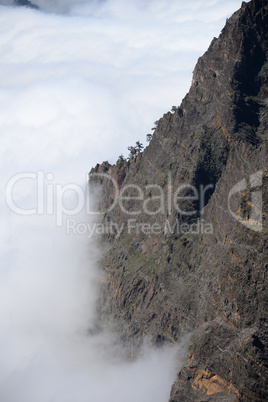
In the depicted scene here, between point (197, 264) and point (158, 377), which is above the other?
point (197, 264)

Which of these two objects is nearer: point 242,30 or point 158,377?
point 158,377

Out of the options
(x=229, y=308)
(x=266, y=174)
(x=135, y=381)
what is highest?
(x=266, y=174)

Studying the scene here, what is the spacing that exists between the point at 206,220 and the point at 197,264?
1480 cm

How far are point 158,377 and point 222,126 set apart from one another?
267ft

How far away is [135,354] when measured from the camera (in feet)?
615

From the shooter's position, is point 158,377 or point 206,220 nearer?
point 158,377

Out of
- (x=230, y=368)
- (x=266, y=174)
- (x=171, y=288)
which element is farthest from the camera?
(x=171, y=288)

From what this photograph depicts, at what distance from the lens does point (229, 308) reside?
422 feet

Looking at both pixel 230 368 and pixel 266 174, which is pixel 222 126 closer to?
pixel 266 174

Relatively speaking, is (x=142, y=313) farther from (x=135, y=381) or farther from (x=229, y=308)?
(x=229, y=308)

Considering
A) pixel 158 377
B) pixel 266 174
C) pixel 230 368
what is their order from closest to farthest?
1. pixel 230 368
2. pixel 266 174
3. pixel 158 377

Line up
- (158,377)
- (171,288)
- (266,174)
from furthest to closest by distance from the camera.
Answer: (171,288) < (158,377) < (266,174)

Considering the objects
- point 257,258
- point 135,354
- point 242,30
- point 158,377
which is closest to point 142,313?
point 135,354

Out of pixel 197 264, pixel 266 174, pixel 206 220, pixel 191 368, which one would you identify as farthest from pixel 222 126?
pixel 191 368
